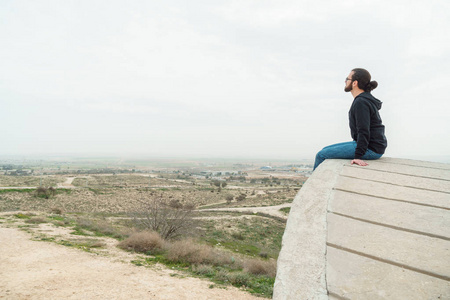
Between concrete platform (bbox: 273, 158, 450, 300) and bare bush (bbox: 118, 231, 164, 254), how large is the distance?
11.4 meters

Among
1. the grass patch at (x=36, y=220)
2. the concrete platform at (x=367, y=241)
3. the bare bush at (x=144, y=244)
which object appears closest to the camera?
the concrete platform at (x=367, y=241)

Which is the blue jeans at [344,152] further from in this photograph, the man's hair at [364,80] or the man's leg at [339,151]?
Result: the man's hair at [364,80]

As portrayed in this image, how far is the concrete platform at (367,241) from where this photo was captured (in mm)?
1613

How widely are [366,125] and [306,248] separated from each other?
245 centimetres

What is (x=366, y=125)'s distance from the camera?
3.58m

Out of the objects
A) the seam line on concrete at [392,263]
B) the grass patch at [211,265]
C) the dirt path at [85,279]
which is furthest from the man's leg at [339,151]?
the grass patch at [211,265]

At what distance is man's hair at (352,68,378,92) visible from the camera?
12.9ft

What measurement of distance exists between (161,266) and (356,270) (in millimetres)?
9907

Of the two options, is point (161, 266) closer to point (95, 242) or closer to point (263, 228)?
point (95, 242)

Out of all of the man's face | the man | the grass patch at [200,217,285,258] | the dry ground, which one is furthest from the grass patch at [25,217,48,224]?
the man's face

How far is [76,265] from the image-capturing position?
8.97 metres

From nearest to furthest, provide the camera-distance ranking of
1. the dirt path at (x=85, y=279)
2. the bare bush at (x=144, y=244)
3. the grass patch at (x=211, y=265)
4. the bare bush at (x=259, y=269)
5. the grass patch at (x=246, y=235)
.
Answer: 1. the dirt path at (x=85, y=279)
2. the grass patch at (x=211, y=265)
3. the bare bush at (x=259, y=269)
4. the bare bush at (x=144, y=244)
5. the grass patch at (x=246, y=235)

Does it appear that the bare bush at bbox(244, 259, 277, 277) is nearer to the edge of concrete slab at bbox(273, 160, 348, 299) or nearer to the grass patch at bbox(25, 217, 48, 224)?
the edge of concrete slab at bbox(273, 160, 348, 299)

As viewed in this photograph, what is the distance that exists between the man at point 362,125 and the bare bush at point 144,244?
433 inches
